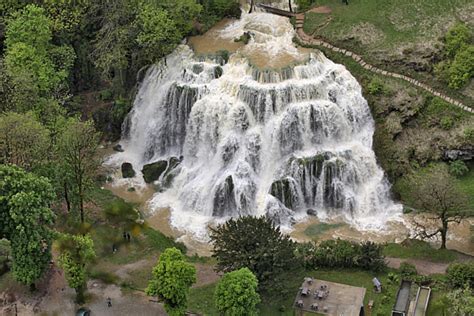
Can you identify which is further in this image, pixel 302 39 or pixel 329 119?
pixel 302 39

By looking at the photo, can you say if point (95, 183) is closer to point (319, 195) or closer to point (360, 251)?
point (319, 195)

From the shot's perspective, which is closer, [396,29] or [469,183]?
[469,183]

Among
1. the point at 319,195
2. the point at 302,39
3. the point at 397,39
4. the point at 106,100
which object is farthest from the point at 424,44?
the point at 106,100

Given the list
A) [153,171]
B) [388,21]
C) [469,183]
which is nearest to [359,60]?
[388,21]

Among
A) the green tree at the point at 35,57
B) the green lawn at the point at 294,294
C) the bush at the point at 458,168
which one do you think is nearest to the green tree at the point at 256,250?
the green lawn at the point at 294,294

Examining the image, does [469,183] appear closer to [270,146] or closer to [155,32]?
[270,146]

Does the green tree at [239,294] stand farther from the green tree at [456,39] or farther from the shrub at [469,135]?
the green tree at [456,39]

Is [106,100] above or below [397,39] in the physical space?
below

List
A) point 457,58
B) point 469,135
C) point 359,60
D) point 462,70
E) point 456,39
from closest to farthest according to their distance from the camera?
point 469,135 < point 462,70 < point 457,58 < point 456,39 < point 359,60
